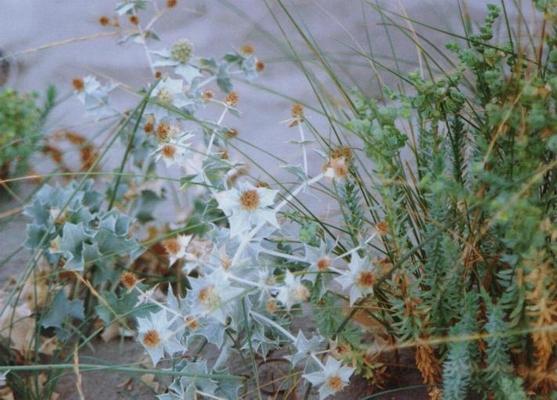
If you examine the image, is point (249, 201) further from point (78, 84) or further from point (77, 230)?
point (78, 84)

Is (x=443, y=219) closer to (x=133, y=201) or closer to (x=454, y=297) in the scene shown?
(x=454, y=297)

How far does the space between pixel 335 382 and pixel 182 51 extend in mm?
934

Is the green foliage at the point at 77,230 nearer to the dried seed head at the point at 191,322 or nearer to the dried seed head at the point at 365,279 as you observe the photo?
the dried seed head at the point at 191,322

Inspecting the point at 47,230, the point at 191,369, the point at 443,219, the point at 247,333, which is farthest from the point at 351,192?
the point at 47,230

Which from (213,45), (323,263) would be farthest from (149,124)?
(213,45)

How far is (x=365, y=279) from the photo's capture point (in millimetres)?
1335

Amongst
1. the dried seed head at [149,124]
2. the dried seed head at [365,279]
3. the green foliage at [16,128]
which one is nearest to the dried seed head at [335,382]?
the dried seed head at [365,279]

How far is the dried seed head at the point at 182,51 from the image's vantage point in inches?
78.7

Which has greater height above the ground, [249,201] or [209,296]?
[249,201]

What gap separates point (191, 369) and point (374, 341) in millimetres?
326

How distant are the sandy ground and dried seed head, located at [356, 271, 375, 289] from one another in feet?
3.14

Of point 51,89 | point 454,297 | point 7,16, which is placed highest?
Result: point 454,297

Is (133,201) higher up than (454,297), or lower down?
lower down

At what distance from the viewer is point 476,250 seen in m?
1.37
